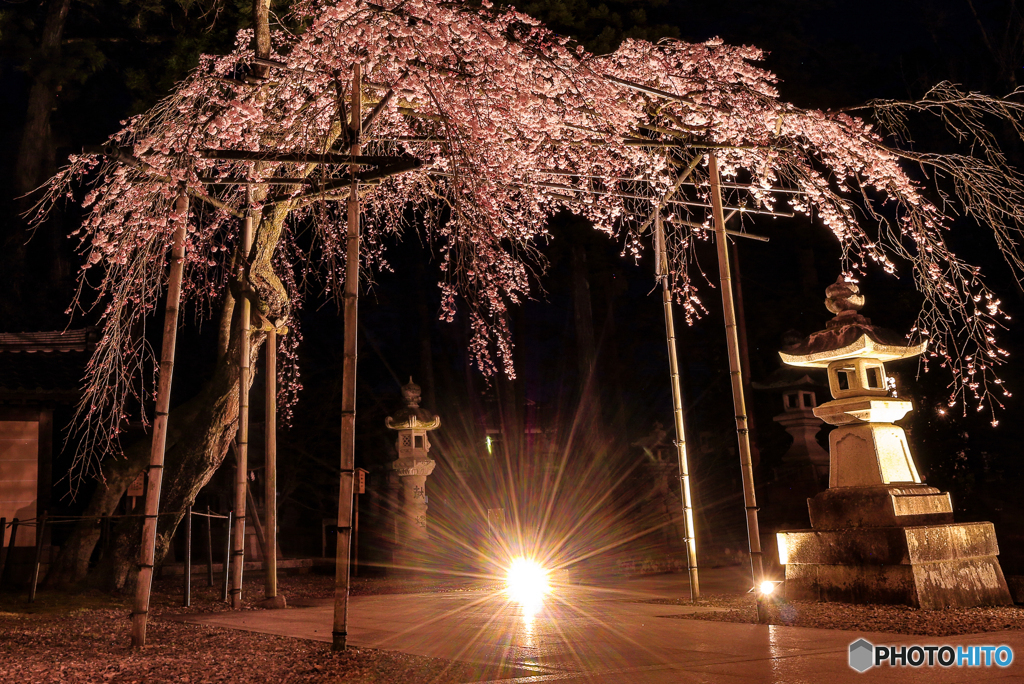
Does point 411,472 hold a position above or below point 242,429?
above

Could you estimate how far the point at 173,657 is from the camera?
514cm

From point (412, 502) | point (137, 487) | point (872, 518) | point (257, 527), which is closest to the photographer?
point (872, 518)

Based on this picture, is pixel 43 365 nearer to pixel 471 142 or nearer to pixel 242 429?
pixel 242 429

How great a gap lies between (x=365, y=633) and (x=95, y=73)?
1542 centimetres

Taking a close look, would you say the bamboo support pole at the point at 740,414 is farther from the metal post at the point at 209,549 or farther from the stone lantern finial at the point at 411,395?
the stone lantern finial at the point at 411,395

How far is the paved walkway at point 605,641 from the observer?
4102mm

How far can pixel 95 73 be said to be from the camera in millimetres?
16734

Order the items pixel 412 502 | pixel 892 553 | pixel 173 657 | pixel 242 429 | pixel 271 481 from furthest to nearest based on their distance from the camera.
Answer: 1. pixel 412 502
2. pixel 271 481
3. pixel 242 429
4. pixel 892 553
5. pixel 173 657

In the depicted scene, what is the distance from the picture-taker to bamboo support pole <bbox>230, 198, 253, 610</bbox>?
8.06 metres

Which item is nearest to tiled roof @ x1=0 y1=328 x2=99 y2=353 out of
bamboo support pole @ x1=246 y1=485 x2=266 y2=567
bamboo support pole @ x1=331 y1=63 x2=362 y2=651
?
bamboo support pole @ x1=246 y1=485 x2=266 y2=567

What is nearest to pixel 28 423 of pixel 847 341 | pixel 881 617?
pixel 847 341

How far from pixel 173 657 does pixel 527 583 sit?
776 cm

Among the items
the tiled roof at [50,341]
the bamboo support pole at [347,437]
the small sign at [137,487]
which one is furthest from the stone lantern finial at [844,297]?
the tiled roof at [50,341]

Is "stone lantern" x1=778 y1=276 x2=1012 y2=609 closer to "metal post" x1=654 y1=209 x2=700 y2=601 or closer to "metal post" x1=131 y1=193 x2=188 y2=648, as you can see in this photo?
"metal post" x1=654 y1=209 x2=700 y2=601
